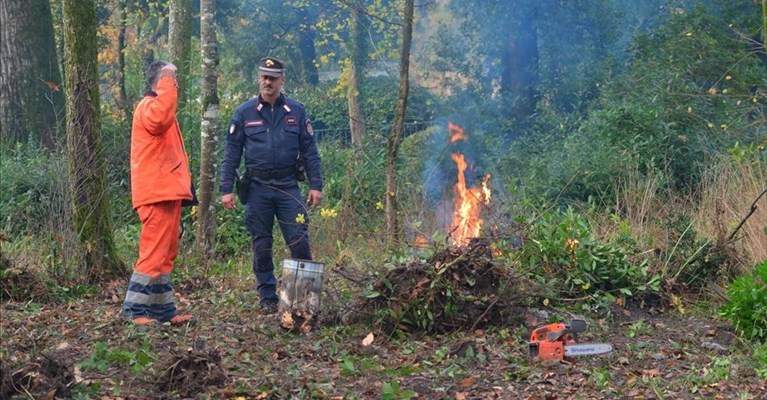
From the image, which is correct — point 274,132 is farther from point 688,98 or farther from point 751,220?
point 688,98

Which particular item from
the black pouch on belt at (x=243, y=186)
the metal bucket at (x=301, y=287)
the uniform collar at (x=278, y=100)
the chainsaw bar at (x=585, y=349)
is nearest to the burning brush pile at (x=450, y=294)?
the metal bucket at (x=301, y=287)

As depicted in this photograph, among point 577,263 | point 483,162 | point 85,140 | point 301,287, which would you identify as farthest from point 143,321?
point 483,162

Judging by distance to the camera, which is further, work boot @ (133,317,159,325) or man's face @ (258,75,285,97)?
man's face @ (258,75,285,97)

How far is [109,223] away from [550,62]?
1567 centimetres

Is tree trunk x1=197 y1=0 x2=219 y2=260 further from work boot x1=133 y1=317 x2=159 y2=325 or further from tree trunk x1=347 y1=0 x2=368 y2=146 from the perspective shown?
tree trunk x1=347 y1=0 x2=368 y2=146

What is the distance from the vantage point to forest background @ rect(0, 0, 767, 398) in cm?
927

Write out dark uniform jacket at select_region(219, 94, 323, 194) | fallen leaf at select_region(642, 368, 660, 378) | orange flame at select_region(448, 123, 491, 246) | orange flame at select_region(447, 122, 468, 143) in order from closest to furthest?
1. fallen leaf at select_region(642, 368, 660, 378)
2. dark uniform jacket at select_region(219, 94, 323, 194)
3. orange flame at select_region(448, 123, 491, 246)
4. orange flame at select_region(447, 122, 468, 143)

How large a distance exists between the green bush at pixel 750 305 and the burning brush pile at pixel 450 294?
1.64 metres

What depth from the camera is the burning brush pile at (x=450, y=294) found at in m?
8.06

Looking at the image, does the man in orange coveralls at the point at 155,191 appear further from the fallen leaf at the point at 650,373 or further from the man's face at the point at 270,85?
the fallen leaf at the point at 650,373

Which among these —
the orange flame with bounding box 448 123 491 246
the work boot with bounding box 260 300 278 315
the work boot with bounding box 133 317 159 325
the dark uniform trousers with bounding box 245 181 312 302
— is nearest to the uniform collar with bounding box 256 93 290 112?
the dark uniform trousers with bounding box 245 181 312 302

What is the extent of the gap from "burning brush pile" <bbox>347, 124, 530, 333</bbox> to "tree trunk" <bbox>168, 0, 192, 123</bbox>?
7226mm

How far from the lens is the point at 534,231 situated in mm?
9445

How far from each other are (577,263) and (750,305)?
6.29 ft
